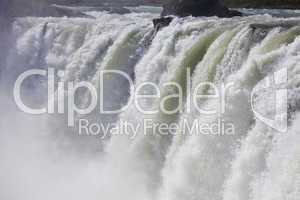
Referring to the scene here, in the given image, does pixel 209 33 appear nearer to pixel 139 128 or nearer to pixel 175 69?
pixel 175 69

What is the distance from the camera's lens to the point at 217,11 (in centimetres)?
1903

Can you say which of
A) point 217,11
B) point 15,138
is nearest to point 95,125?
point 15,138

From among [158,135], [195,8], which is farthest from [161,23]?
[195,8]

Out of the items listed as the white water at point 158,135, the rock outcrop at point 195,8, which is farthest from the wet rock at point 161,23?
the rock outcrop at point 195,8

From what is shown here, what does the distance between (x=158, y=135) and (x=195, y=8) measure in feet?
32.0

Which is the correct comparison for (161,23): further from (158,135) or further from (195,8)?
(195,8)

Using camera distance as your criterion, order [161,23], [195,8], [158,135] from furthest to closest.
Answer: [195,8] < [161,23] < [158,135]

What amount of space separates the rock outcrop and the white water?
442 centimetres

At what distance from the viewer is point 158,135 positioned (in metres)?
9.77

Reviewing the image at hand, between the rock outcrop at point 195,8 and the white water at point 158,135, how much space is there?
4.42 m

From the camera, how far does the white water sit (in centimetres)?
733

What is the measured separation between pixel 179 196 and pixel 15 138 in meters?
6.51

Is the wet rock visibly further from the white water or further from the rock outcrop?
the rock outcrop

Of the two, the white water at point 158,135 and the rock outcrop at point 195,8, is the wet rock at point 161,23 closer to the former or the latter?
the white water at point 158,135
